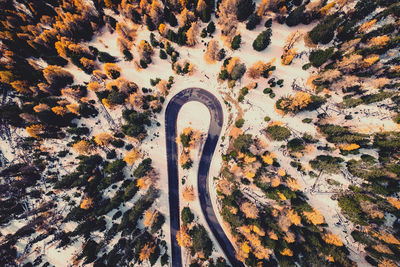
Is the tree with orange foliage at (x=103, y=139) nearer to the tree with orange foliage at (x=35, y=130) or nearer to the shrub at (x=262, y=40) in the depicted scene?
the tree with orange foliage at (x=35, y=130)

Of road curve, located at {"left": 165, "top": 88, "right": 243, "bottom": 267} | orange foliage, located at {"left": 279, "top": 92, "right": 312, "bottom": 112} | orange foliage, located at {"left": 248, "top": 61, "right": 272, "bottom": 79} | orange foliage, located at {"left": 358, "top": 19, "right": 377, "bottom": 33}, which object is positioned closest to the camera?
orange foliage, located at {"left": 358, "top": 19, "right": 377, "bottom": 33}

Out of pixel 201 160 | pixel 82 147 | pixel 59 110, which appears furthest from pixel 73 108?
pixel 201 160

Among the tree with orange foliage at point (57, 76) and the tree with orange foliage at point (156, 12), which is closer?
the tree with orange foliage at point (156, 12)

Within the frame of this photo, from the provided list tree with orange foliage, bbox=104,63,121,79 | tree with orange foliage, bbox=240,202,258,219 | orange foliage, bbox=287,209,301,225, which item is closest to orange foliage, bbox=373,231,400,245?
orange foliage, bbox=287,209,301,225

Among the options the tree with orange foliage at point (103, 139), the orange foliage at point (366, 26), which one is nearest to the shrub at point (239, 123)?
the orange foliage at point (366, 26)

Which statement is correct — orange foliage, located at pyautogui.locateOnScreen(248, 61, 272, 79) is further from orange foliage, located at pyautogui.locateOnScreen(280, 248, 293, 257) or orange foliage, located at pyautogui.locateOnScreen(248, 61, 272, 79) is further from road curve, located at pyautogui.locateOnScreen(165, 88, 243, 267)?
orange foliage, located at pyautogui.locateOnScreen(280, 248, 293, 257)

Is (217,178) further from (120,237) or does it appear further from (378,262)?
(378,262)

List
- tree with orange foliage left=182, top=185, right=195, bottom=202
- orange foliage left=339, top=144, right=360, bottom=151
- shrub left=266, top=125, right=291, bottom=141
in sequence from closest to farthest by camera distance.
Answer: orange foliage left=339, top=144, right=360, bottom=151 < shrub left=266, top=125, right=291, bottom=141 < tree with orange foliage left=182, top=185, right=195, bottom=202
